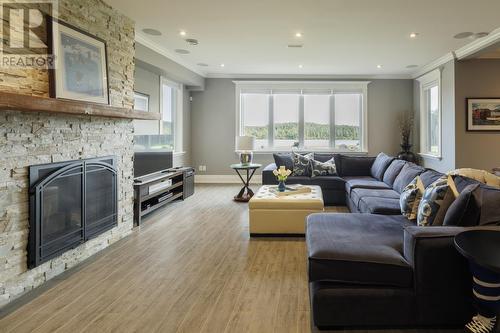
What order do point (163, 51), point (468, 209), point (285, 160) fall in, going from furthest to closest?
point (285, 160)
point (163, 51)
point (468, 209)

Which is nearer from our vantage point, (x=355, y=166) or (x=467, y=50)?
(x=467, y=50)

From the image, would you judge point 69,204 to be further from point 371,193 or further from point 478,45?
point 478,45

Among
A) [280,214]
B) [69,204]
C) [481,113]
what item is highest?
[481,113]

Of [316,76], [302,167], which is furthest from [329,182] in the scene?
[316,76]

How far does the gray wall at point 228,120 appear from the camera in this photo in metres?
8.16

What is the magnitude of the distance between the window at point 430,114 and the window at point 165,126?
5470 mm

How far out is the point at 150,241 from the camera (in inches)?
151

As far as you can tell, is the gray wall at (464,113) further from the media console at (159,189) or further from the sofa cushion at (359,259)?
the media console at (159,189)

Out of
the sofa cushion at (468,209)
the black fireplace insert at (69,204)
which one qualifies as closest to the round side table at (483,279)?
the sofa cushion at (468,209)

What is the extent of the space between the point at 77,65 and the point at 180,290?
2249mm

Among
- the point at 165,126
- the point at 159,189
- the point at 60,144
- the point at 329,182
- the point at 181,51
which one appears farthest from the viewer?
the point at 165,126

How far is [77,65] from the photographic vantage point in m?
3.07

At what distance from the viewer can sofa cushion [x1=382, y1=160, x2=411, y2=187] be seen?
4.91m

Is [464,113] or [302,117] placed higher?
[302,117]
